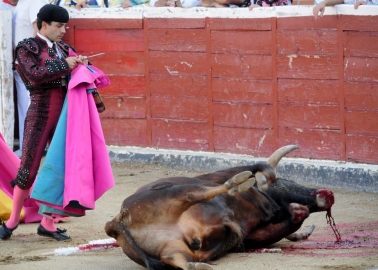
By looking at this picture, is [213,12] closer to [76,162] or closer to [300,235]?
[76,162]

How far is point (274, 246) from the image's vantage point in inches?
221

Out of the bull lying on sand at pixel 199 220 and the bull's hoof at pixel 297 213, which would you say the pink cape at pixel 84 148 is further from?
the bull's hoof at pixel 297 213

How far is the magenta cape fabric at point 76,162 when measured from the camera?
589 centimetres

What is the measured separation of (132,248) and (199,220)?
Answer: 1.19ft

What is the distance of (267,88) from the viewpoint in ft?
27.7

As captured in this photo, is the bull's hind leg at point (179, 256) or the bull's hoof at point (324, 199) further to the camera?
the bull's hoof at point (324, 199)

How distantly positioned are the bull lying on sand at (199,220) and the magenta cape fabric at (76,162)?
824 millimetres

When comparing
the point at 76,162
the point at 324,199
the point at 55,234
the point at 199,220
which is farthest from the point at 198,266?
the point at 55,234

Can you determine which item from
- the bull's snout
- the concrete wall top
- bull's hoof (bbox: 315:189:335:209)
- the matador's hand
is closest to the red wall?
the concrete wall top

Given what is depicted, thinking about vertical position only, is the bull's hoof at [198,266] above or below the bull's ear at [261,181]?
below

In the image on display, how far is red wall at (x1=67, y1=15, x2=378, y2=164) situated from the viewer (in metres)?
7.75

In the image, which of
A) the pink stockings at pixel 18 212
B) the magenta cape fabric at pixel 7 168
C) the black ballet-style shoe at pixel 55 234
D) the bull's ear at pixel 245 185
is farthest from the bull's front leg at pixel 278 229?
the magenta cape fabric at pixel 7 168

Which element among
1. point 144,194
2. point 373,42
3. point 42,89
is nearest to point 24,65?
point 42,89

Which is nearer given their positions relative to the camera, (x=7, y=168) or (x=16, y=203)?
(x=16, y=203)
